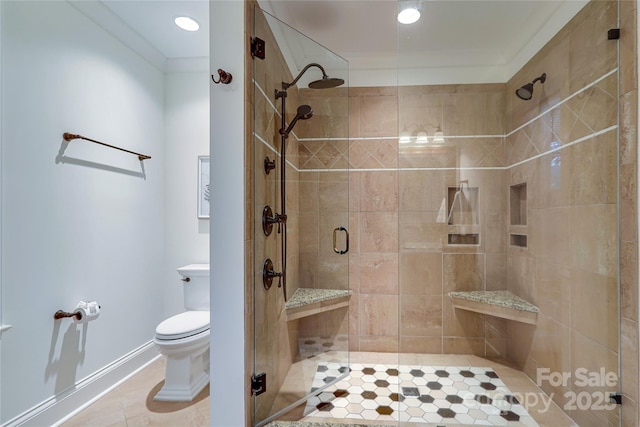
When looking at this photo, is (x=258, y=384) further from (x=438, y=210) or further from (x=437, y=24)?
(x=437, y=24)

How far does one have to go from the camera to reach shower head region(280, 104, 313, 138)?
180 cm

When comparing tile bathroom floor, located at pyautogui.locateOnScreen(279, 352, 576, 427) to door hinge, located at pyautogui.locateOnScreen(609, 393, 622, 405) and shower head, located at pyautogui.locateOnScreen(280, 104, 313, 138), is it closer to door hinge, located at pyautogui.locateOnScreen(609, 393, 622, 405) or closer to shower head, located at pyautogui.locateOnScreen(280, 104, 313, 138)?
door hinge, located at pyautogui.locateOnScreen(609, 393, 622, 405)

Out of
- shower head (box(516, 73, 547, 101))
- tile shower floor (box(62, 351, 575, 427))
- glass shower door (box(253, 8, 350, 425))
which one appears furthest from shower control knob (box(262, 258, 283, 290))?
shower head (box(516, 73, 547, 101))

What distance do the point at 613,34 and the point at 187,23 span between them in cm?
268

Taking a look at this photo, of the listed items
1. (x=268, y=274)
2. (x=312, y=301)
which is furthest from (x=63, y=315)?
(x=312, y=301)

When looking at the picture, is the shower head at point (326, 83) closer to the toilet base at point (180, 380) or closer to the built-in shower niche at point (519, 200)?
the built-in shower niche at point (519, 200)

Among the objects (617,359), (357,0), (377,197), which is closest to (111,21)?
(357,0)

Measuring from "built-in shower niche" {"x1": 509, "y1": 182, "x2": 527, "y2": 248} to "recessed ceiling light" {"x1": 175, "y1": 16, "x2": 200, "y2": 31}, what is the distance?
8.37ft

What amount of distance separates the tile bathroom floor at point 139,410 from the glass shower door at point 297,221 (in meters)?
0.61

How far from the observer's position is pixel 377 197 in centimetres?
256

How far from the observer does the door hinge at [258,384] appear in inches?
57.5

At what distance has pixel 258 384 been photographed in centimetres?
148

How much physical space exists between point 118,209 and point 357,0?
2301 millimetres

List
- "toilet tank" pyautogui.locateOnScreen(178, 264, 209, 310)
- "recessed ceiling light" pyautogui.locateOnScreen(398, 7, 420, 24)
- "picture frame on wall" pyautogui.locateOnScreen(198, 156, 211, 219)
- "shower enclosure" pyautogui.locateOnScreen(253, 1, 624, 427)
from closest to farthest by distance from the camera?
1. "shower enclosure" pyautogui.locateOnScreen(253, 1, 624, 427)
2. "recessed ceiling light" pyautogui.locateOnScreen(398, 7, 420, 24)
3. "toilet tank" pyautogui.locateOnScreen(178, 264, 209, 310)
4. "picture frame on wall" pyautogui.locateOnScreen(198, 156, 211, 219)
